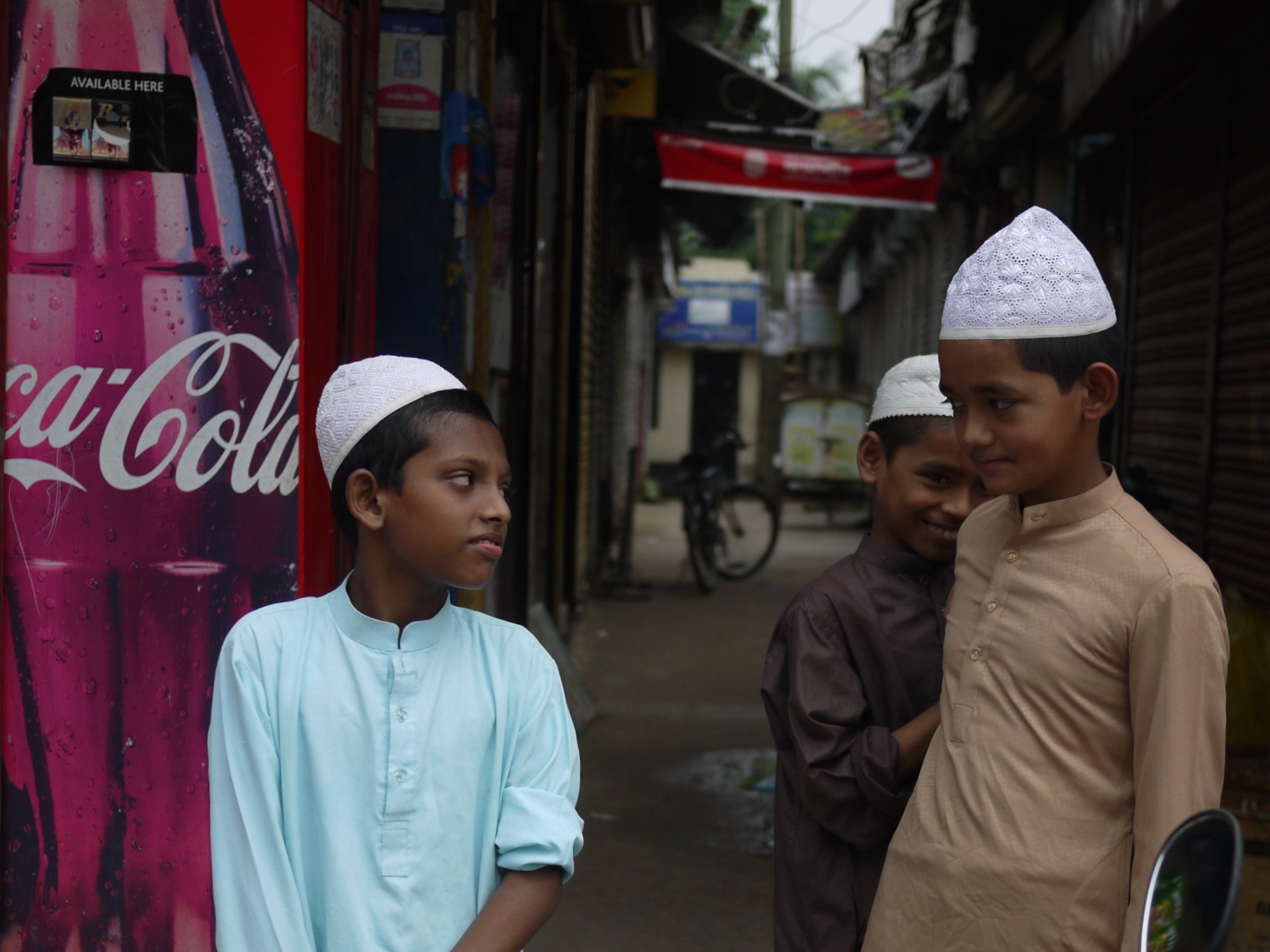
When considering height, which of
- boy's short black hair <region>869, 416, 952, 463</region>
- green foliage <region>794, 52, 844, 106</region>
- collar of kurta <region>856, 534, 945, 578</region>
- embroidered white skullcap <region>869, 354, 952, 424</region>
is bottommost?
collar of kurta <region>856, 534, 945, 578</region>

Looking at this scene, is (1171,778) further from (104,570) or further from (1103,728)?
(104,570)

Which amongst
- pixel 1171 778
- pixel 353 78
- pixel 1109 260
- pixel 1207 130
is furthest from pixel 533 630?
pixel 1171 778

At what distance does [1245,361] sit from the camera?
4.62 meters

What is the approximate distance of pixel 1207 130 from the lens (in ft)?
17.2

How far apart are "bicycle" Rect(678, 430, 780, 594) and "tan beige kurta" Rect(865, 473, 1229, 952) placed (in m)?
8.56

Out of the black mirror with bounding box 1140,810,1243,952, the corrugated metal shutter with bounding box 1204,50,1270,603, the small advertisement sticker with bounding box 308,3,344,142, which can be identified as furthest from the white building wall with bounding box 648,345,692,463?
the black mirror with bounding box 1140,810,1243,952

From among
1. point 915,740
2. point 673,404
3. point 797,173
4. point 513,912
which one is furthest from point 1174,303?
point 673,404

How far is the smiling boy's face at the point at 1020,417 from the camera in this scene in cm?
150

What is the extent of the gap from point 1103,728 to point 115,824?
7.10 feet

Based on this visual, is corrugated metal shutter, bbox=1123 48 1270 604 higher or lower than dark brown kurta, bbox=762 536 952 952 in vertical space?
higher

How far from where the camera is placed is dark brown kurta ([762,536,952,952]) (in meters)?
1.84

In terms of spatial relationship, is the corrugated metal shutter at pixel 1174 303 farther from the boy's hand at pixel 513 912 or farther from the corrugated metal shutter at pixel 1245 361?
the boy's hand at pixel 513 912

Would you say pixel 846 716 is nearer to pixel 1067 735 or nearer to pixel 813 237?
pixel 1067 735

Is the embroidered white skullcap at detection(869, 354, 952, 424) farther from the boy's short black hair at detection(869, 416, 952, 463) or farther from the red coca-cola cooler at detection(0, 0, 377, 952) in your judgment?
the red coca-cola cooler at detection(0, 0, 377, 952)
